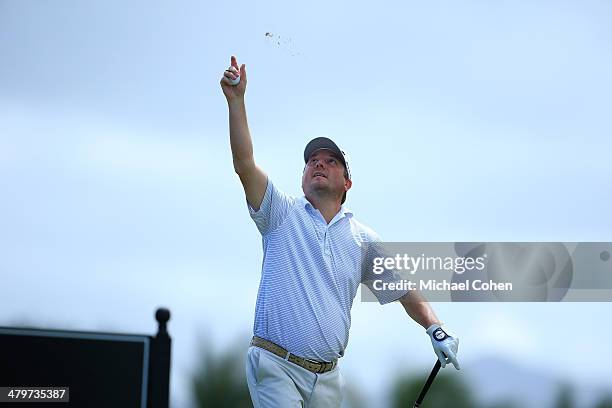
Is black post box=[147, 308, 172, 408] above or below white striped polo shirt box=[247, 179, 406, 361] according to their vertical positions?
below

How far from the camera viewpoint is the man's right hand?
5.73 metres

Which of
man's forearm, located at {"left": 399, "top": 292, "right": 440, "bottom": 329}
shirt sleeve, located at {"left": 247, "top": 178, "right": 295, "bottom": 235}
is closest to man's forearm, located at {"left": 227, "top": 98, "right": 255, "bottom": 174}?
shirt sleeve, located at {"left": 247, "top": 178, "right": 295, "bottom": 235}

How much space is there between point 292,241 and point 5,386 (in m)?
2.42

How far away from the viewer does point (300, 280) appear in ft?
19.5

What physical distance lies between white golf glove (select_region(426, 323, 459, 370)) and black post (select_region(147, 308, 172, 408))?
274cm

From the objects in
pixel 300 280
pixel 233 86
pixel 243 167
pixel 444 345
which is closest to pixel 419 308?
pixel 444 345

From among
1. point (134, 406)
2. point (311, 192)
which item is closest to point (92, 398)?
point (134, 406)

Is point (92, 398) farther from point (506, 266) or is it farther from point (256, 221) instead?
point (506, 266)

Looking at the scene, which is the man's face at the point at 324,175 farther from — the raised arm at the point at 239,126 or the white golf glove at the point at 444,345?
the white golf glove at the point at 444,345

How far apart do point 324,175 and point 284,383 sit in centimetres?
134

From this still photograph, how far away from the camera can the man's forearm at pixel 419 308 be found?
657 cm

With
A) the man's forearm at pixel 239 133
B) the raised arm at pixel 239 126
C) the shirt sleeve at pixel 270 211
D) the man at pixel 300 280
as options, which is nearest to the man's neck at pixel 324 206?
the man at pixel 300 280

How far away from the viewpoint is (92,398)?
4.03 meters

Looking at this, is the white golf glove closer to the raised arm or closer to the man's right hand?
the raised arm
